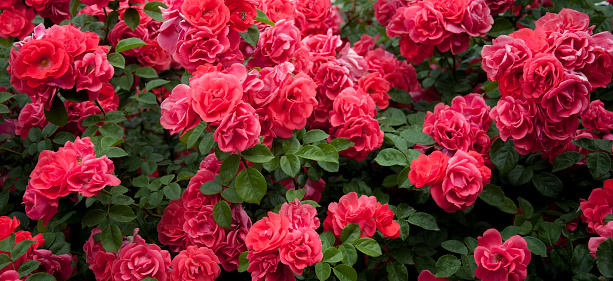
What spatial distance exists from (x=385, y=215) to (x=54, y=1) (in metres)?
1.33

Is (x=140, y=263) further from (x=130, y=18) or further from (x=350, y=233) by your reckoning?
(x=130, y=18)

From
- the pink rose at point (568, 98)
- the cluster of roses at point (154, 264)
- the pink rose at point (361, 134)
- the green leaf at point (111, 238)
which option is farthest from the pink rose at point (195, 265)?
the pink rose at point (568, 98)

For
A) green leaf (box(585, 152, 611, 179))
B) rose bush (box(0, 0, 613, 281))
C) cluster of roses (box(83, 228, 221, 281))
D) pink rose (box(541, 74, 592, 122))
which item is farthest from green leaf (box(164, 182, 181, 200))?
green leaf (box(585, 152, 611, 179))

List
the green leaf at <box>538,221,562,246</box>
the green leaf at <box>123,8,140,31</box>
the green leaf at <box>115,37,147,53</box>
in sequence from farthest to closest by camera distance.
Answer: the green leaf at <box>123,8,140,31</box>, the green leaf at <box>115,37,147,53</box>, the green leaf at <box>538,221,562,246</box>

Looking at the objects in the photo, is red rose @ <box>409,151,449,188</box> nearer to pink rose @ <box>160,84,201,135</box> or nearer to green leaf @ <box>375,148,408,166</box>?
green leaf @ <box>375,148,408,166</box>

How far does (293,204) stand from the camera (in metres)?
1.08

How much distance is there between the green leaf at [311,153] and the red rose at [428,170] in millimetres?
255

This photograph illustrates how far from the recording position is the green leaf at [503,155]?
1242mm

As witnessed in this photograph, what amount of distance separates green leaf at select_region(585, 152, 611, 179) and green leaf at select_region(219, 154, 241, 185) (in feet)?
3.25

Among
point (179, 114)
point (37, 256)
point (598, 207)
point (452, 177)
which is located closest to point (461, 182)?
point (452, 177)

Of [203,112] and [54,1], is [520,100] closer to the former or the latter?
[203,112]

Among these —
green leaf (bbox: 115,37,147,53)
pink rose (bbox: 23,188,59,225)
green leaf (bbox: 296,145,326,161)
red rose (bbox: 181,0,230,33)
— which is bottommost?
pink rose (bbox: 23,188,59,225)

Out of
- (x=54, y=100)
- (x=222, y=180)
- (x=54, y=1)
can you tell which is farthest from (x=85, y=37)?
(x=222, y=180)

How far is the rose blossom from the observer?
43.8 inches
